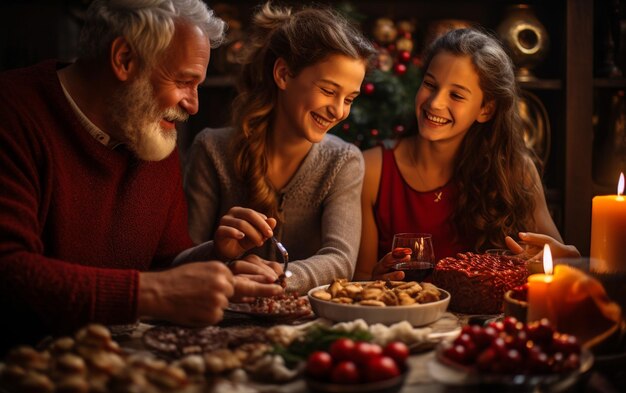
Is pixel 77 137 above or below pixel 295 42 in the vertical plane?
below

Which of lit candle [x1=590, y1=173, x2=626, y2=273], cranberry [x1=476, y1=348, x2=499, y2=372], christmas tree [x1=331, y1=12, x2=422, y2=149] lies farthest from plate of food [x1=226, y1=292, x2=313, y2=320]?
christmas tree [x1=331, y1=12, x2=422, y2=149]

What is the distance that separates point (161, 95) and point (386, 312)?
83 cm

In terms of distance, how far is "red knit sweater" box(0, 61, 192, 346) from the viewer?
1.27 metres

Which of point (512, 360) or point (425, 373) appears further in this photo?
point (425, 373)

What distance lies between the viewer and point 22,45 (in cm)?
338

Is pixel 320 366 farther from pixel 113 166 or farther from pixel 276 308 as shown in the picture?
pixel 113 166

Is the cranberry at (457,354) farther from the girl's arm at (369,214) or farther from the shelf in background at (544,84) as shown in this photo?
the shelf in background at (544,84)

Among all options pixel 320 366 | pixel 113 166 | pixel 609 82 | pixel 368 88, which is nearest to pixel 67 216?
pixel 113 166

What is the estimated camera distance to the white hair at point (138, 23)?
1644 millimetres

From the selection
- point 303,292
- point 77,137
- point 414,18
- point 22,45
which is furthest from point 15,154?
point 414,18

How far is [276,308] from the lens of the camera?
1.44 meters

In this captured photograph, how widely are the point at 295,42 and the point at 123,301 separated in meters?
1.23

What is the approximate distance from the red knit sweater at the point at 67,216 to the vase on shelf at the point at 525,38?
1975 millimetres

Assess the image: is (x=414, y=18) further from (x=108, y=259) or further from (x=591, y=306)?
(x=591, y=306)
